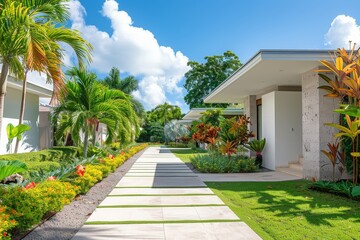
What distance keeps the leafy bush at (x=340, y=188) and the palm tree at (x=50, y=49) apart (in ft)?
19.0

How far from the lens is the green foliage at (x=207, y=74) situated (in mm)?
42844

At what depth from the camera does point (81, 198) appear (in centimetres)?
682

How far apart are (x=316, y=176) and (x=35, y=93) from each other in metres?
11.3

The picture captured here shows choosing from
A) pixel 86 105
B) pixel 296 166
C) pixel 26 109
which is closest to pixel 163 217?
pixel 86 105

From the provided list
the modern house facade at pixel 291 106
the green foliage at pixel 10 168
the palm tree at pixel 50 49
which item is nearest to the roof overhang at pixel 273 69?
the modern house facade at pixel 291 106

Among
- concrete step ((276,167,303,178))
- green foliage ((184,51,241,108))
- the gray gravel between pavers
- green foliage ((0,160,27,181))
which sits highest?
green foliage ((184,51,241,108))

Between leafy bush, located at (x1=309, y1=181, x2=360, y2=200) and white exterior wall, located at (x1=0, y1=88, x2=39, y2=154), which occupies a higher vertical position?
white exterior wall, located at (x1=0, y1=88, x2=39, y2=154)

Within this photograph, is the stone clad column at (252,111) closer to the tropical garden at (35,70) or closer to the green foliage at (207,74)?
the tropical garden at (35,70)

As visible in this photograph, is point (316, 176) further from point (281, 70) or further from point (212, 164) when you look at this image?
point (212, 164)

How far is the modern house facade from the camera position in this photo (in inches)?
342

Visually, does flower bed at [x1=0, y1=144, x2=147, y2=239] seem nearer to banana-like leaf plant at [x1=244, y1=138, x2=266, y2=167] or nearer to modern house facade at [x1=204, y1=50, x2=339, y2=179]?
modern house facade at [x1=204, y1=50, x2=339, y2=179]

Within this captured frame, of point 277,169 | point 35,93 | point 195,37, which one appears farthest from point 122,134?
point 277,169

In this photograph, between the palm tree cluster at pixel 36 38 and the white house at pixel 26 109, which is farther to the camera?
the white house at pixel 26 109

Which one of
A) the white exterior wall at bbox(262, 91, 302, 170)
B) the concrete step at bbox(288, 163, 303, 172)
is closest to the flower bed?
the concrete step at bbox(288, 163, 303, 172)
